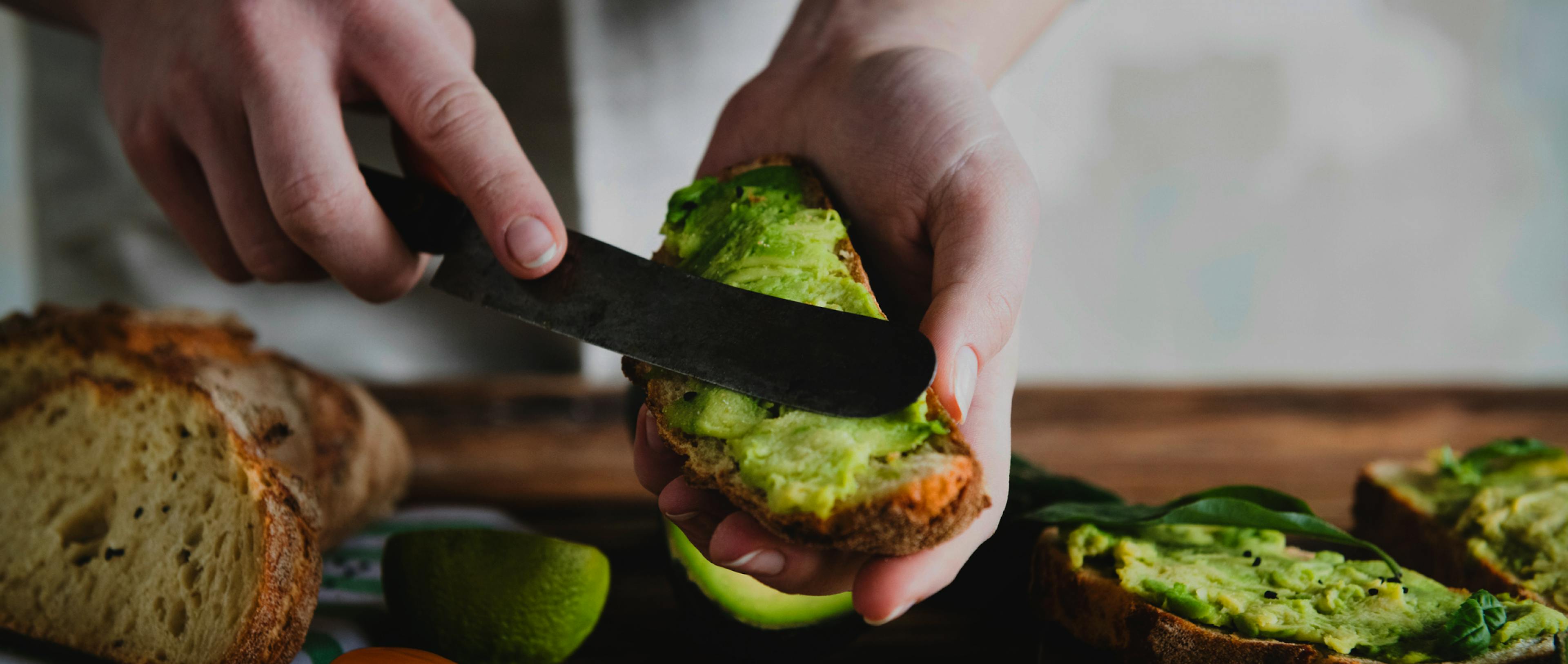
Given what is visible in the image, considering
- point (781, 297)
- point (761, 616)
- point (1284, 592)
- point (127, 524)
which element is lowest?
point (127, 524)

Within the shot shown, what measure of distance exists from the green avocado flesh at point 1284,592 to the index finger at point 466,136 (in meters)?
0.96

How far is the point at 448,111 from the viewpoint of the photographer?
1.57m

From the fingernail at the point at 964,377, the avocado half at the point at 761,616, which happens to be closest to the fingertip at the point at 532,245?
the avocado half at the point at 761,616

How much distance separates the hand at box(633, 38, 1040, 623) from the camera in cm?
109

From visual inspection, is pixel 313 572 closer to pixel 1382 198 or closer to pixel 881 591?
pixel 881 591

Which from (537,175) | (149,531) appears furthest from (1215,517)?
(149,531)

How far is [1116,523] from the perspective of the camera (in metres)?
1.48

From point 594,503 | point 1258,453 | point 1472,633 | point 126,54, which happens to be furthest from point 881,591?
point 1258,453

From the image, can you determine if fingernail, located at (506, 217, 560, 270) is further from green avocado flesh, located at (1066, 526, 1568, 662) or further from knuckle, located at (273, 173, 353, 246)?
green avocado flesh, located at (1066, 526, 1568, 662)

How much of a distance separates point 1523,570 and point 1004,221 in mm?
1031

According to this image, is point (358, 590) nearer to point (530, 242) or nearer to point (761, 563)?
point (530, 242)

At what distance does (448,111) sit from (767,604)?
3.08ft

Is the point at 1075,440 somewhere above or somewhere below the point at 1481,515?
below

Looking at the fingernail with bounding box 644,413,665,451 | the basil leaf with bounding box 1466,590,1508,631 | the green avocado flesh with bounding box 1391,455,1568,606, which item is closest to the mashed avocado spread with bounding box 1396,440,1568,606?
the green avocado flesh with bounding box 1391,455,1568,606
